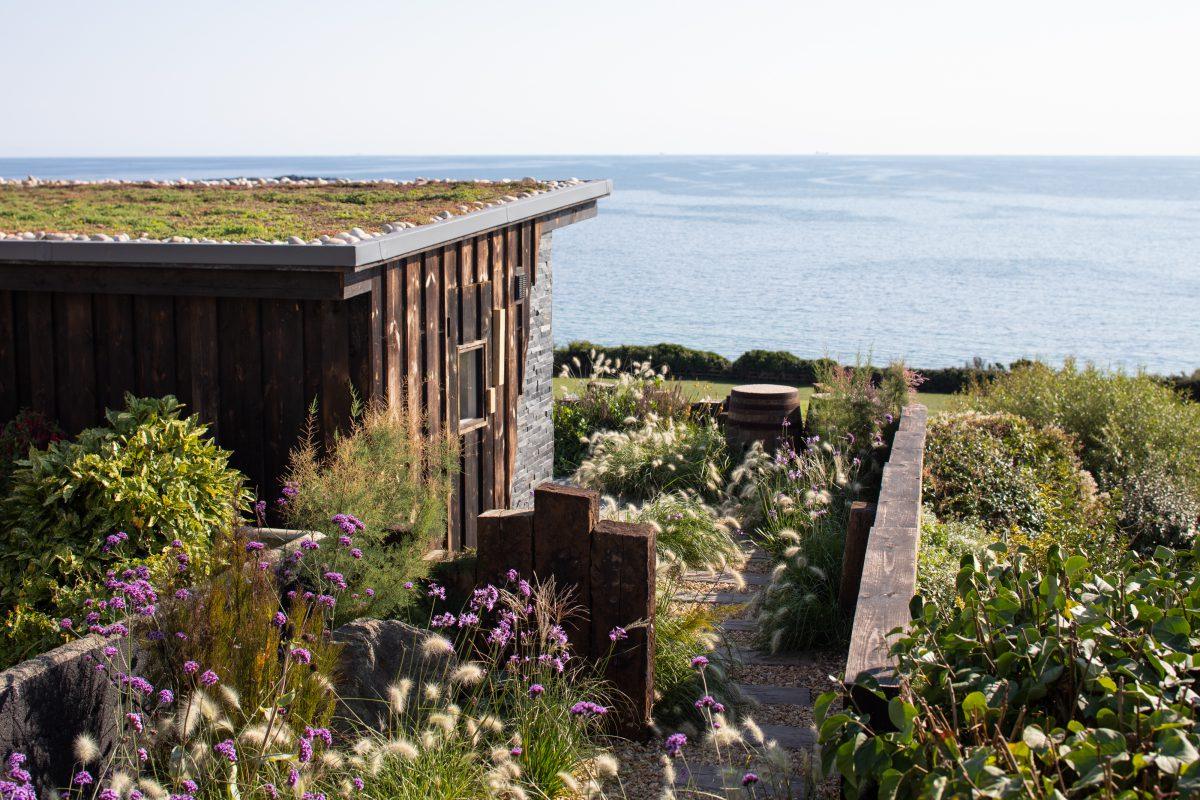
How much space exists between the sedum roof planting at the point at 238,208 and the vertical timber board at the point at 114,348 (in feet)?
1.51

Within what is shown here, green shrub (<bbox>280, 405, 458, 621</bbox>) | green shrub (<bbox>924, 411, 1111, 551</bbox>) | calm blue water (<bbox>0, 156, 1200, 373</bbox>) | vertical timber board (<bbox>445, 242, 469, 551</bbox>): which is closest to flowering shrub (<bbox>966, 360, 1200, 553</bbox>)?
green shrub (<bbox>924, 411, 1111, 551</bbox>)

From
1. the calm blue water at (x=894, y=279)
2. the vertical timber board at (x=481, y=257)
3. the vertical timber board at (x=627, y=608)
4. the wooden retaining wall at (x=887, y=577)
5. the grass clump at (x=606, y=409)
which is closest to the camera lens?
the wooden retaining wall at (x=887, y=577)

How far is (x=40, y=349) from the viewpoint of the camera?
7.66m

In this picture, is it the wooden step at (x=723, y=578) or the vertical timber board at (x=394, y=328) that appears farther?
the wooden step at (x=723, y=578)

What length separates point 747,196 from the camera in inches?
5463

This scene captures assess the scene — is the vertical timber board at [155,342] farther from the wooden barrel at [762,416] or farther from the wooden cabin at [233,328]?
the wooden barrel at [762,416]

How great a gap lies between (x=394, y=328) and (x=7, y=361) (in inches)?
105

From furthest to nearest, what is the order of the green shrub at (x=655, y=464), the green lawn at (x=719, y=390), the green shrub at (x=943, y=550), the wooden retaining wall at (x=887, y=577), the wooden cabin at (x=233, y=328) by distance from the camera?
the green lawn at (x=719, y=390) → the green shrub at (x=655, y=464) → the wooden cabin at (x=233, y=328) → the green shrub at (x=943, y=550) → the wooden retaining wall at (x=887, y=577)

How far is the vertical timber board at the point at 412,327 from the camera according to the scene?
7.83 m

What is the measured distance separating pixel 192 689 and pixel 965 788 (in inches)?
109

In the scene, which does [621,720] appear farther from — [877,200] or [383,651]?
[877,200]

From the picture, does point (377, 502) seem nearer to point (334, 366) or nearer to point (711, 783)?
point (334, 366)

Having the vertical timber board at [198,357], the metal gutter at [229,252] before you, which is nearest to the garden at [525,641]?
the vertical timber board at [198,357]

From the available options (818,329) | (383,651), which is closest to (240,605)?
(383,651)
